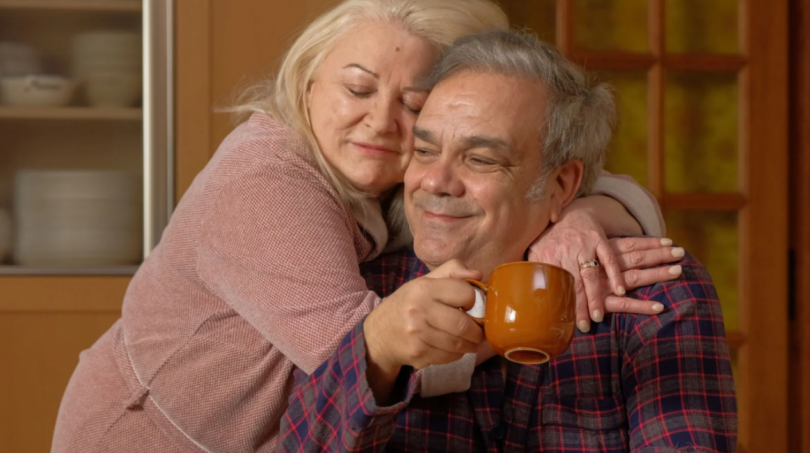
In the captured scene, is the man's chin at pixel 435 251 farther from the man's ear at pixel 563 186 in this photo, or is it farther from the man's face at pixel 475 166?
the man's ear at pixel 563 186

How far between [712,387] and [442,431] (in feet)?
1.34

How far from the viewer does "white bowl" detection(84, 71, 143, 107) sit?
2699mm

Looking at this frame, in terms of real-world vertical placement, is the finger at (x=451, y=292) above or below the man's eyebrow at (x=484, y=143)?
below

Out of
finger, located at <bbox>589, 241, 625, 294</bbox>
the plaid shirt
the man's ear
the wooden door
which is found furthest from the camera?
the wooden door

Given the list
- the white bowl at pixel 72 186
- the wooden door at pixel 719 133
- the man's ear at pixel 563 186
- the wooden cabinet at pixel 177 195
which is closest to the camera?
the man's ear at pixel 563 186

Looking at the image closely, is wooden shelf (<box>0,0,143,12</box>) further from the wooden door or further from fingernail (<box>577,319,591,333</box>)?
fingernail (<box>577,319,591,333</box>)

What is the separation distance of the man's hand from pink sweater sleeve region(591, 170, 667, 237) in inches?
22.0

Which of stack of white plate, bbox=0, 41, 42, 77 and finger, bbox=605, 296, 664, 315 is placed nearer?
finger, bbox=605, 296, 664, 315

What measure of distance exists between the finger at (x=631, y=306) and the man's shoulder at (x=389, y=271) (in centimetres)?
36

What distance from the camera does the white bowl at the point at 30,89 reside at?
2682 mm

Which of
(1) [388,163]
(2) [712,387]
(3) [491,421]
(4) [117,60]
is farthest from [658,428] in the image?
(4) [117,60]

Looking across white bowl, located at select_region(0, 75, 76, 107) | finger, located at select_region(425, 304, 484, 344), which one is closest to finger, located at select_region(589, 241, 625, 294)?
finger, located at select_region(425, 304, 484, 344)

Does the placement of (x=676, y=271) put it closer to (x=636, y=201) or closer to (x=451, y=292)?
(x=636, y=201)

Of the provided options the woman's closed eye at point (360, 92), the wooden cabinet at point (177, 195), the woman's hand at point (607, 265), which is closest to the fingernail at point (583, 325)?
the woman's hand at point (607, 265)
